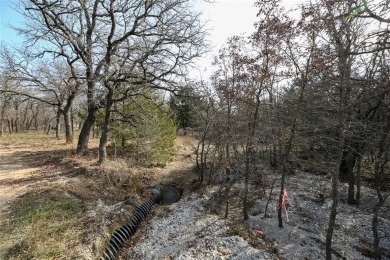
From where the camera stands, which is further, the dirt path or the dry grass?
the dirt path

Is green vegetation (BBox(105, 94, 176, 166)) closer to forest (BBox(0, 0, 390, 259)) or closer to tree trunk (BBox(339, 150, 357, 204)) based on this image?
forest (BBox(0, 0, 390, 259))

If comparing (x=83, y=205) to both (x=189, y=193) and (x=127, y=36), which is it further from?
(x=127, y=36)

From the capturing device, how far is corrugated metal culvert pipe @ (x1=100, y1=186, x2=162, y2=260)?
5979 millimetres

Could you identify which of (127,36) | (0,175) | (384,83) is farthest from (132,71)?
(384,83)

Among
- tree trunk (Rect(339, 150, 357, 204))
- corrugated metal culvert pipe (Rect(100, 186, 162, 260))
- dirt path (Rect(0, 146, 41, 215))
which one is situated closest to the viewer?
corrugated metal culvert pipe (Rect(100, 186, 162, 260))

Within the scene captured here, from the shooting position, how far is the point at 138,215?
815 centimetres

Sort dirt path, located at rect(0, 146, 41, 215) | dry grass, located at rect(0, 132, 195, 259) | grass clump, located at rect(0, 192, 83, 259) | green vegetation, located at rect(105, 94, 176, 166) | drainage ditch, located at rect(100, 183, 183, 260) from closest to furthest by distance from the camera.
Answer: grass clump, located at rect(0, 192, 83, 259) < dry grass, located at rect(0, 132, 195, 259) < drainage ditch, located at rect(100, 183, 183, 260) < dirt path, located at rect(0, 146, 41, 215) < green vegetation, located at rect(105, 94, 176, 166)

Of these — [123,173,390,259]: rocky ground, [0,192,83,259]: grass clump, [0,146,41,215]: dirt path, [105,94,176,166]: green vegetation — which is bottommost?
[123,173,390,259]: rocky ground

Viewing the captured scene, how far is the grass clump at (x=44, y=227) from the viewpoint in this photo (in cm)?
525

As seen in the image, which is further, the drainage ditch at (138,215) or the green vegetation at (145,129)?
the green vegetation at (145,129)

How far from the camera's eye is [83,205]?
811 cm

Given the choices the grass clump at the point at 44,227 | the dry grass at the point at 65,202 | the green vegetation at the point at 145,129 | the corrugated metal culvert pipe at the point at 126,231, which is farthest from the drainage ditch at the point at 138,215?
the green vegetation at the point at 145,129

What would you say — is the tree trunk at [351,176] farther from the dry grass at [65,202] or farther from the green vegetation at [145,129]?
the green vegetation at [145,129]

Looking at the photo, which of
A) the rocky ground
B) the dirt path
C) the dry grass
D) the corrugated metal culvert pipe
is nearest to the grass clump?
the dry grass
